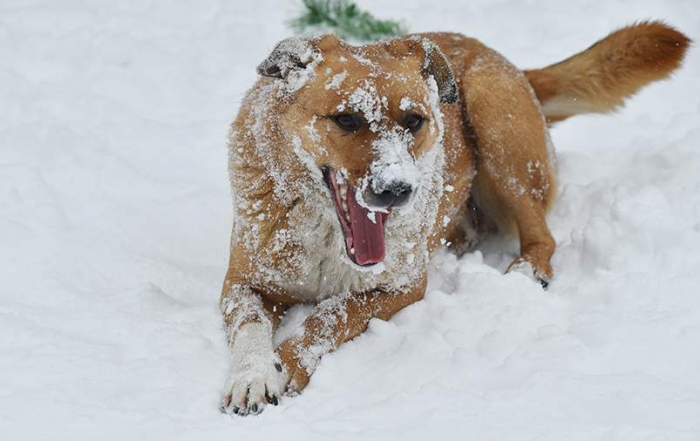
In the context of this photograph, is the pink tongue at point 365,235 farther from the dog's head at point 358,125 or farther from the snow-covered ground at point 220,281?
the snow-covered ground at point 220,281

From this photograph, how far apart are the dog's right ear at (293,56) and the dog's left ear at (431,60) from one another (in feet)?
1.20

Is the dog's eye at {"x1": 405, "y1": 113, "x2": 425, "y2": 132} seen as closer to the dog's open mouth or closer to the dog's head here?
the dog's head

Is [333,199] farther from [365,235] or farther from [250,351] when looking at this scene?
[250,351]

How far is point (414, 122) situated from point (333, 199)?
1.51 ft

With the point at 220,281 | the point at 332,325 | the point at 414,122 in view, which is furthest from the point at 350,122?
the point at 220,281

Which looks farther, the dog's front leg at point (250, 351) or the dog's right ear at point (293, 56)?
the dog's right ear at point (293, 56)

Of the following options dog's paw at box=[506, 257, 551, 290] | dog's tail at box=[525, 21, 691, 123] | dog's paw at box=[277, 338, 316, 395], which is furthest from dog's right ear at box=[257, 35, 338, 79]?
dog's tail at box=[525, 21, 691, 123]

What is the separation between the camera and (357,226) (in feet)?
11.6

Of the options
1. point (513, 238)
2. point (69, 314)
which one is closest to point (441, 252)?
point (513, 238)

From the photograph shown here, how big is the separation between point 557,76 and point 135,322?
117 inches

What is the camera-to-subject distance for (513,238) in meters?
5.16

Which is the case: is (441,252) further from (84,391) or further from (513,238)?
(84,391)

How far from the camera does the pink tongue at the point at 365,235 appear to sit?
3.53m

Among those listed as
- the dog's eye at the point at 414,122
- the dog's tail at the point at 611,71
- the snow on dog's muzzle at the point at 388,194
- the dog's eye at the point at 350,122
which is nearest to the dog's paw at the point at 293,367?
the snow on dog's muzzle at the point at 388,194
